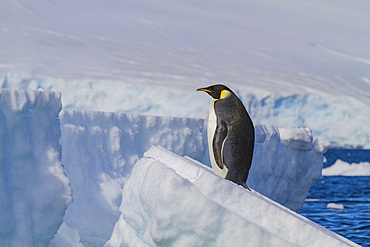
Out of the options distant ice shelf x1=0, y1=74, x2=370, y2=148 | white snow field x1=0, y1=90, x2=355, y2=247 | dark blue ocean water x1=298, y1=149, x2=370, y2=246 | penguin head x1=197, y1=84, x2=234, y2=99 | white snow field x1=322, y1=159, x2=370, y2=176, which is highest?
penguin head x1=197, y1=84, x2=234, y2=99

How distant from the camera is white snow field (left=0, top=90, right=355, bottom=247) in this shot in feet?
7.38

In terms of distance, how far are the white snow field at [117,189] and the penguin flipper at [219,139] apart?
0.90 feet

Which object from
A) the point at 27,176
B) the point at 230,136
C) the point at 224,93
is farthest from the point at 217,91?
the point at 27,176

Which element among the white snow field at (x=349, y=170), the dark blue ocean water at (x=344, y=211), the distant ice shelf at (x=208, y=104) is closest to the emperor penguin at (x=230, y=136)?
the dark blue ocean water at (x=344, y=211)

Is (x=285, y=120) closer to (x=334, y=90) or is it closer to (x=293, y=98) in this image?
(x=293, y=98)

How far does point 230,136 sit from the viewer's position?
12.3 feet

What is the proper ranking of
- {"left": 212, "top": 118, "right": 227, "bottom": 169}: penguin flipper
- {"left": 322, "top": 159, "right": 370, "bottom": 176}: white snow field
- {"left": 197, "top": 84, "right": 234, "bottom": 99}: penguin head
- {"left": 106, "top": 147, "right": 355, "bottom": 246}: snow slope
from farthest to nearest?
{"left": 322, "top": 159, "right": 370, "bottom": 176}: white snow field
{"left": 197, "top": 84, "right": 234, "bottom": 99}: penguin head
{"left": 212, "top": 118, "right": 227, "bottom": 169}: penguin flipper
{"left": 106, "top": 147, "right": 355, "bottom": 246}: snow slope

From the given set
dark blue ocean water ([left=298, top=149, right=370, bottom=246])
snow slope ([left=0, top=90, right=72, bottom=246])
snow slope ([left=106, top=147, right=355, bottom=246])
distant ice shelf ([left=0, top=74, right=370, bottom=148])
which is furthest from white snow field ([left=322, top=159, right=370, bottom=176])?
snow slope ([left=106, top=147, right=355, bottom=246])

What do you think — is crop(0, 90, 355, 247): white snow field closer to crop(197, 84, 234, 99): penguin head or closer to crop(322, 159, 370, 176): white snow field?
crop(197, 84, 234, 99): penguin head

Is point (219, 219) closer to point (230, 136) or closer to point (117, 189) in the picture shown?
point (230, 136)

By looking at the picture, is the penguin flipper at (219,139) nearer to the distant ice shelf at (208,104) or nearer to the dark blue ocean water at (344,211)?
the dark blue ocean water at (344,211)

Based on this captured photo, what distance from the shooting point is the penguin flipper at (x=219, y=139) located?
373 cm

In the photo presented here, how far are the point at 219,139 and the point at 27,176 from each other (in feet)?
4.66

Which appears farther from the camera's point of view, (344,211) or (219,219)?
(344,211)
